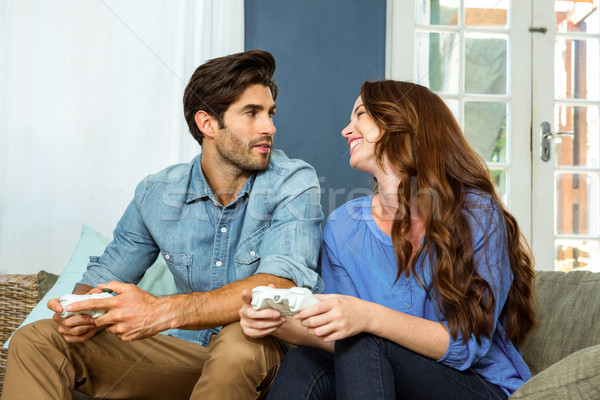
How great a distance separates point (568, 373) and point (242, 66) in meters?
1.15

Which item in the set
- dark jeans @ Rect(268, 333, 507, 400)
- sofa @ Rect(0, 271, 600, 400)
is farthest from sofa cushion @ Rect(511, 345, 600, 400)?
dark jeans @ Rect(268, 333, 507, 400)

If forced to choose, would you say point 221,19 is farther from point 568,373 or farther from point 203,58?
point 568,373

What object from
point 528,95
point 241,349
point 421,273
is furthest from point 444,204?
point 528,95

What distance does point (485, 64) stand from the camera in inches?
115

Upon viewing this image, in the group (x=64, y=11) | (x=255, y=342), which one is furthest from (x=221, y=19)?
(x=255, y=342)

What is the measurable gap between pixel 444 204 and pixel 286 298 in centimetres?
45

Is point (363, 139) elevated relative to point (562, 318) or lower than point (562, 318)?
elevated

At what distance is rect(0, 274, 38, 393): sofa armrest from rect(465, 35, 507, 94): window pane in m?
2.19

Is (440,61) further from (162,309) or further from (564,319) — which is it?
(162,309)

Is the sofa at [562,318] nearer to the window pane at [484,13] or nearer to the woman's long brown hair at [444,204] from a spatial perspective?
the woman's long brown hair at [444,204]

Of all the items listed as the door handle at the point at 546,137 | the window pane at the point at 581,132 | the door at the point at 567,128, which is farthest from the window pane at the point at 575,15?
the door handle at the point at 546,137

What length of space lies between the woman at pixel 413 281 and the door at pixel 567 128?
1684mm

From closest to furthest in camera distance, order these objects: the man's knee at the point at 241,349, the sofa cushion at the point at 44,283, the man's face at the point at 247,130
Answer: the man's knee at the point at 241,349 → the man's face at the point at 247,130 → the sofa cushion at the point at 44,283

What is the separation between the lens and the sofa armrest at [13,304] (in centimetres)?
181
